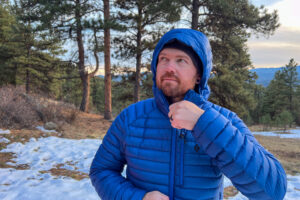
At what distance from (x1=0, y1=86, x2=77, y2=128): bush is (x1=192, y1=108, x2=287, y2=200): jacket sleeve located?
8.09 m

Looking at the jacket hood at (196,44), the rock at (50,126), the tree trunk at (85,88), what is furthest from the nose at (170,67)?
the tree trunk at (85,88)

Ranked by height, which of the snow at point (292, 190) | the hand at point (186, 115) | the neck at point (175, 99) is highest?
the neck at point (175, 99)

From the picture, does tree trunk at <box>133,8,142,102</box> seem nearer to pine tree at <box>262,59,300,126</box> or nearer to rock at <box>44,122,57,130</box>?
rock at <box>44,122,57,130</box>

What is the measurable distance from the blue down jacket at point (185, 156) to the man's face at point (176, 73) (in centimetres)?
5

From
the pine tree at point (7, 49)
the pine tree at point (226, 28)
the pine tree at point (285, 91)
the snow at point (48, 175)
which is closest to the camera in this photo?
the snow at point (48, 175)

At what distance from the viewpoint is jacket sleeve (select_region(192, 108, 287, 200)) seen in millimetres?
882

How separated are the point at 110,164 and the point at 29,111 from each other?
7877 mm

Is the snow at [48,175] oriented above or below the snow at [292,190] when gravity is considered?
above

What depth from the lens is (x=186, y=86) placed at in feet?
3.84

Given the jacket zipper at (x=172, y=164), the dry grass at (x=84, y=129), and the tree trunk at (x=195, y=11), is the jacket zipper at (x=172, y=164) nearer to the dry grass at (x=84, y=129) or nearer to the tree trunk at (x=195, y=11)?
the dry grass at (x=84, y=129)

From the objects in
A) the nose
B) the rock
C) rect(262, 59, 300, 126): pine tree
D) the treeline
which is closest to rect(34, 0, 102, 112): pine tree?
the treeline

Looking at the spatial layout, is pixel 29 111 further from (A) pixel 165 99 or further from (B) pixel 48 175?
(A) pixel 165 99

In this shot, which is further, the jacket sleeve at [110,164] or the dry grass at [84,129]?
the dry grass at [84,129]

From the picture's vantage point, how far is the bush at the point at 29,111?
7438 mm
